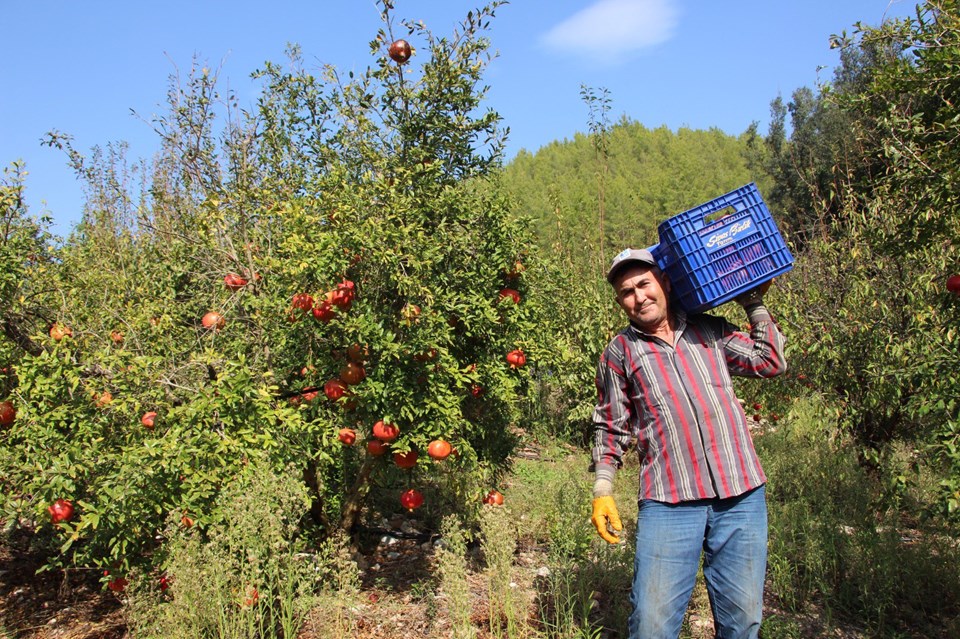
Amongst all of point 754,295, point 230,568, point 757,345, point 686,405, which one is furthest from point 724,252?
point 230,568

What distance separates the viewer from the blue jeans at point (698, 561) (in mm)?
2238

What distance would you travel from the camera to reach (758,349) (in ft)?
7.93

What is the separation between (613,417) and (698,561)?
564 millimetres

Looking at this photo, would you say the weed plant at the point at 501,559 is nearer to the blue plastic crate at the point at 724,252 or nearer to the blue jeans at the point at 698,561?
the blue jeans at the point at 698,561

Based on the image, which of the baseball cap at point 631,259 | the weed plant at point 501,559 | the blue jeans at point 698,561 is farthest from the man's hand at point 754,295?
the weed plant at point 501,559

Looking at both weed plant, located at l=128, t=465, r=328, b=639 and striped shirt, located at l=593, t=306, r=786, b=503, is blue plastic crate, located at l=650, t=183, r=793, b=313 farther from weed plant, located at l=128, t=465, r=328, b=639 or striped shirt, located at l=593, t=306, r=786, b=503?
weed plant, located at l=128, t=465, r=328, b=639

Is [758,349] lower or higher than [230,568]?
higher

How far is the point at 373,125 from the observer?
→ 149 inches

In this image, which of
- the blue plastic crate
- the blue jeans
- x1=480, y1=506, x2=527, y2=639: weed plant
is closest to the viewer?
the blue jeans

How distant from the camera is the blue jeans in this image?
7.34 feet

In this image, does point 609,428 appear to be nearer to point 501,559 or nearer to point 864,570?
point 501,559

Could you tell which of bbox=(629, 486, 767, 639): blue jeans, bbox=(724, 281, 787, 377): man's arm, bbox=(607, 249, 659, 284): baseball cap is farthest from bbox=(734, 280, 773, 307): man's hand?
bbox=(629, 486, 767, 639): blue jeans

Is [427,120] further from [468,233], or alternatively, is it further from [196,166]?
[196,166]

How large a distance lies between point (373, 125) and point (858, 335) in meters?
3.90
